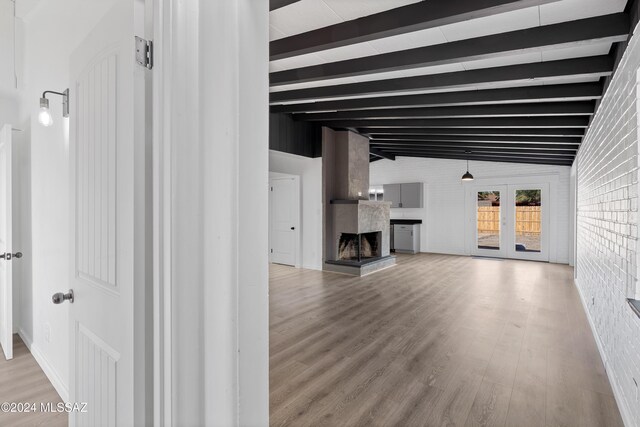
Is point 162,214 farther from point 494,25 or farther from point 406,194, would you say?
point 406,194

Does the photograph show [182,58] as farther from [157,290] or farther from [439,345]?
[439,345]

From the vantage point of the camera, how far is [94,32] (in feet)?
4.10

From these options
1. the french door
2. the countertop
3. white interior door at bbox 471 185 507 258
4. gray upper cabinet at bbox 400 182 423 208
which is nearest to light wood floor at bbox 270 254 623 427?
the french door

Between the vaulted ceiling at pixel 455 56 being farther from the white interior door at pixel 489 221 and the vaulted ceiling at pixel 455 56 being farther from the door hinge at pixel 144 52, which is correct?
the white interior door at pixel 489 221

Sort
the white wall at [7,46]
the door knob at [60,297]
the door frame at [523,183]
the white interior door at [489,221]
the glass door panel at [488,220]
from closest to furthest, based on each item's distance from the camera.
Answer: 1. the door knob at [60,297]
2. the white wall at [7,46]
3. the door frame at [523,183]
4. the white interior door at [489,221]
5. the glass door panel at [488,220]

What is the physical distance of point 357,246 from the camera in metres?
7.13

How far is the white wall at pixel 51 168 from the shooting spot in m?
2.01

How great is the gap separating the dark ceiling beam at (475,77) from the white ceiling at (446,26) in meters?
0.07

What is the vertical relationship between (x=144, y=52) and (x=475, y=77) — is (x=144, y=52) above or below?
below

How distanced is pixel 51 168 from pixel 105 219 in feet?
5.04

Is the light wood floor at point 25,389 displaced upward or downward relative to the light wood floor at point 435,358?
upward

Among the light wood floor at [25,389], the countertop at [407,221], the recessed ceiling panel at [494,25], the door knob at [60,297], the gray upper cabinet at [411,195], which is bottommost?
the light wood floor at [25,389]

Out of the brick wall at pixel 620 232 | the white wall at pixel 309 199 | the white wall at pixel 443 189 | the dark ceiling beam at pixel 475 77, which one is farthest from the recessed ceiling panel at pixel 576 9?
the white wall at pixel 443 189

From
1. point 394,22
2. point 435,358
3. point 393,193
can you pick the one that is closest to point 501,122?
point 394,22
